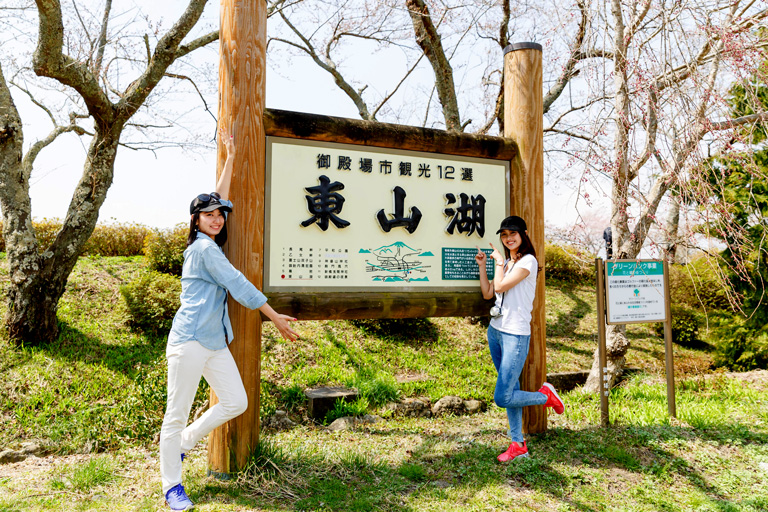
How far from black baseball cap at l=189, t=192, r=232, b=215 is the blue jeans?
7.48 feet

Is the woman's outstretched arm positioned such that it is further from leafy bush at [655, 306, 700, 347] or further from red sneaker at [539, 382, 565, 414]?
leafy bush at [655, 306, 700, 347]

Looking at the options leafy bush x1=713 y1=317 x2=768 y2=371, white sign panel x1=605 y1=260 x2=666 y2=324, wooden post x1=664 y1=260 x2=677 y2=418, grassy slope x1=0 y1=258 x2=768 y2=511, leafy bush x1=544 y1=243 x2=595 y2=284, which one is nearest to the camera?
grassy slope x1=0 y1=258 x2=768 y2=511

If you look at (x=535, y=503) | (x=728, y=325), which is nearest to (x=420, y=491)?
(x=535, y=503)

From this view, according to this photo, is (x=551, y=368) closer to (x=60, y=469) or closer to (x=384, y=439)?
(x=384, y=439)

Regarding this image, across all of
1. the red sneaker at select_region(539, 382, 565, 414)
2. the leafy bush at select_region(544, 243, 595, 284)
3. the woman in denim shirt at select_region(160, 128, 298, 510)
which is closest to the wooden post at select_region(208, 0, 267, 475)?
the woman in denim shirt at select_region(160, 128, 298, 510)

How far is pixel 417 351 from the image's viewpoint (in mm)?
7508

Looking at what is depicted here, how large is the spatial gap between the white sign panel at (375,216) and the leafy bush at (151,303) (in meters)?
3.69

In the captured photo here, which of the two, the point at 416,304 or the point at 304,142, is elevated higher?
the point at 304,142

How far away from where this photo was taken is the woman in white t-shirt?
3752mm

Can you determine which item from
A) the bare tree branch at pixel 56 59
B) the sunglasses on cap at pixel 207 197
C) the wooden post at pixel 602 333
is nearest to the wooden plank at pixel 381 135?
the sunglasses on cap at pixel 207 197

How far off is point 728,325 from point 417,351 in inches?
191

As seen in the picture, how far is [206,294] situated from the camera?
3.09 meters

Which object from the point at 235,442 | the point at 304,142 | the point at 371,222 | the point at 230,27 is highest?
the point at 230,27

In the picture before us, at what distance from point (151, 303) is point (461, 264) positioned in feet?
14.5
